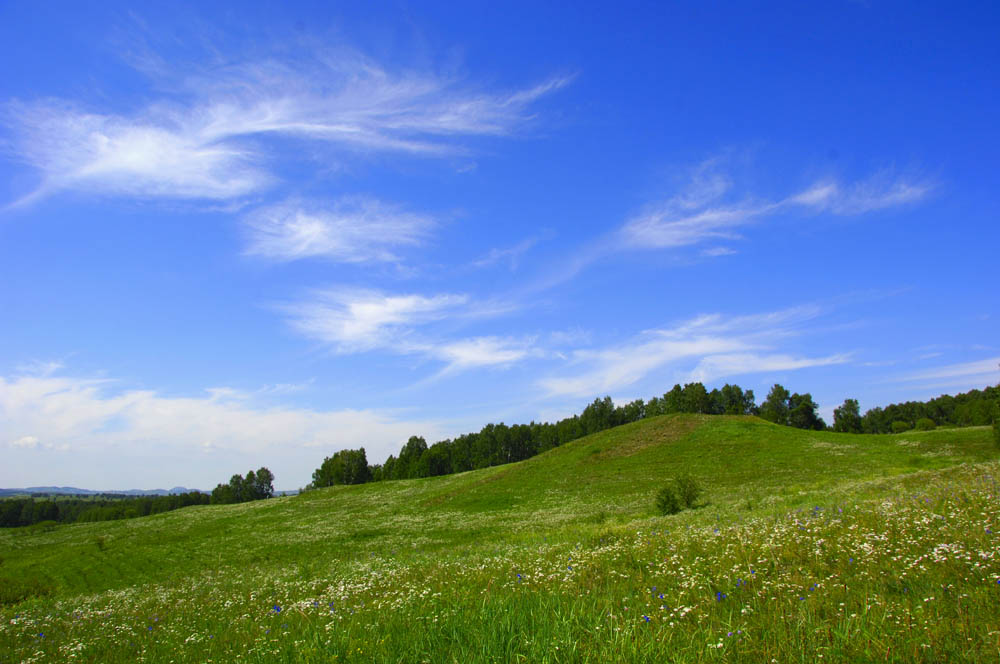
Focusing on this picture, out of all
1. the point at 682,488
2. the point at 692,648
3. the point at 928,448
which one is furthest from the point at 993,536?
the point at 928,448

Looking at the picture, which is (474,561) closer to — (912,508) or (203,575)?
(912,508)

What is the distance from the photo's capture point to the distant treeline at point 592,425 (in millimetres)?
115688

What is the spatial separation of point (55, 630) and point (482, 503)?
131 ft

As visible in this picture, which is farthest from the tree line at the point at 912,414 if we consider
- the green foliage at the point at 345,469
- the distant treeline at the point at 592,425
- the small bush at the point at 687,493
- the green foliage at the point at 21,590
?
the green foliage at the point at 21,590

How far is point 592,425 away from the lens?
138m

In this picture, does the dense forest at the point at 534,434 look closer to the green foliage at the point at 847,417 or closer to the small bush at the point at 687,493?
the green foliage at the point at 847,417

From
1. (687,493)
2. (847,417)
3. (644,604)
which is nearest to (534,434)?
(847,417)

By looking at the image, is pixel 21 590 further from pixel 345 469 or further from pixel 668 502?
pixel 345 469

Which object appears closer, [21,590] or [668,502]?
[668,502]

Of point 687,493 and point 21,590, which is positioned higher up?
point 687,493

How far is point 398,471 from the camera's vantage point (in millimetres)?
127500

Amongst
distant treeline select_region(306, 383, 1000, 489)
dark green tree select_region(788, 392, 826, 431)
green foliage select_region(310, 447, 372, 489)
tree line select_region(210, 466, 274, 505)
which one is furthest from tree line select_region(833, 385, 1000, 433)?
tree line select_region(210, 466, 274, 505)

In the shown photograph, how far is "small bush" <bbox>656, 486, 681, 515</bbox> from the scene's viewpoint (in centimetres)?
2717

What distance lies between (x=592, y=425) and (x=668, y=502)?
112794 millimetres
